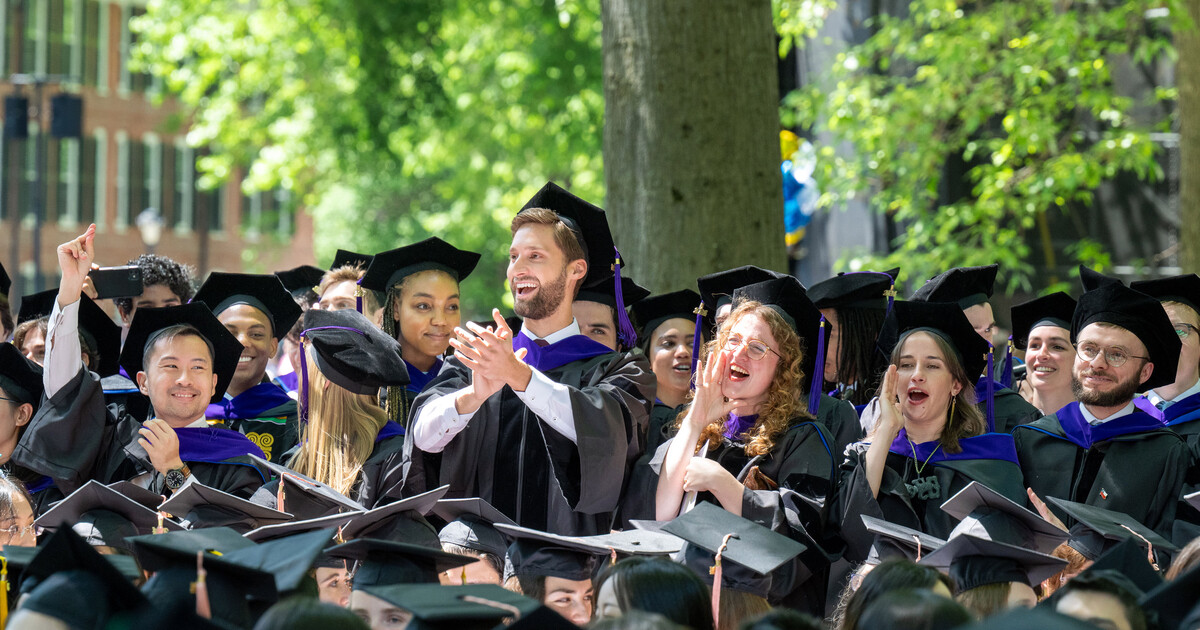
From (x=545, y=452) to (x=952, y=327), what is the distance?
167cm

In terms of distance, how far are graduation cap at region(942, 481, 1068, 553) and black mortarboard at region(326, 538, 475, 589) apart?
168 centimetres

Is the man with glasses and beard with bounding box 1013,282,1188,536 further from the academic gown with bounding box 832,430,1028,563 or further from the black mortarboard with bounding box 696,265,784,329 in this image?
the black mortarboard with bounding box 696,265,784,329

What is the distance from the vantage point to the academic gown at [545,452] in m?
4.53

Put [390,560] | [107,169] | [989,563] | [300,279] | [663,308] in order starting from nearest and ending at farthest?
[390,560] < [989,563] < [663,308] < [300,279] < [107,169]

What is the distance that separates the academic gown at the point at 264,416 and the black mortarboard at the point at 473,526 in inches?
55.1

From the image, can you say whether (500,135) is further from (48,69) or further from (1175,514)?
(48,69)

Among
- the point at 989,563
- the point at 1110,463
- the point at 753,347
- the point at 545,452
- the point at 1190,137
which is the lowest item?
the point at 989,563

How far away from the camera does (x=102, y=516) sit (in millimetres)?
4258

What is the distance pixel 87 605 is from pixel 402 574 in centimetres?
95

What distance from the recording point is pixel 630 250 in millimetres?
6168

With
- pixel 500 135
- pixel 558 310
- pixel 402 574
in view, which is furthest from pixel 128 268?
pixel 500 135

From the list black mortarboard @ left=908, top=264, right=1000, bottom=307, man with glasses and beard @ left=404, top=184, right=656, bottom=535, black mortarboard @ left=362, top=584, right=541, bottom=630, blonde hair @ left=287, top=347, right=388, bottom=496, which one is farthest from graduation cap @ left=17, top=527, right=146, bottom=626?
black mortarboard @ left=908, top=264, right=1000, bottom=307

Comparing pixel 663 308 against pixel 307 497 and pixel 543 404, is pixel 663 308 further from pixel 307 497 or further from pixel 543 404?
pixel 307 497

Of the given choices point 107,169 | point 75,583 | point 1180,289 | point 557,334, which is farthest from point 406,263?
point 107,169
